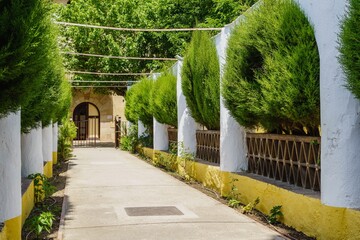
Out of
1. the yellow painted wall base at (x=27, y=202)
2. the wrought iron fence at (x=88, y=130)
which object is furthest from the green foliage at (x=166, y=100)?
the wrought iron fence at (x=88, y=130)

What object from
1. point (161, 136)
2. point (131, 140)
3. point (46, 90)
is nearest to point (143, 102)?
point (161, 136)

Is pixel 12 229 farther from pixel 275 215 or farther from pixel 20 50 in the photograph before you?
pixel 275 215

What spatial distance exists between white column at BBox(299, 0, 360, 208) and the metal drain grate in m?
3.25

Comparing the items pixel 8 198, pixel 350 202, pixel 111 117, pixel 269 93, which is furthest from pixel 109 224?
pixel 111 117

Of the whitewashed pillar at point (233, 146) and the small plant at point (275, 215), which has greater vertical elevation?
the whitewashed pillar at point (233, 146)

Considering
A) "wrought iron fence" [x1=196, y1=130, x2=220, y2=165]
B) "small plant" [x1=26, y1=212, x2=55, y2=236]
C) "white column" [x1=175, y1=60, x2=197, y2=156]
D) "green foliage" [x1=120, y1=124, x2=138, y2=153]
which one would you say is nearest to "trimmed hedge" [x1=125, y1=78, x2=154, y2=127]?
"green foliage" [x1=120, y1=124, x2=138, y2=153]

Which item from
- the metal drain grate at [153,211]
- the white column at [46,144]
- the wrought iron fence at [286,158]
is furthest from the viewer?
the white column at [46,144]

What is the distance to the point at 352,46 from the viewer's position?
5383 millimetres

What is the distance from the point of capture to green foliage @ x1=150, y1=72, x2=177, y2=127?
53.7ft

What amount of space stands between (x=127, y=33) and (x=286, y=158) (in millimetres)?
21960

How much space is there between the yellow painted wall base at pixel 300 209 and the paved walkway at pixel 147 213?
15.8 inches

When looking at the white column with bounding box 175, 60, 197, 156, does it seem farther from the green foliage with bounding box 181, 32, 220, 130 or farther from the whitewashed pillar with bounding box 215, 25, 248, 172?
the whitewashed pillar with bounding box 215, 25, 248, 172

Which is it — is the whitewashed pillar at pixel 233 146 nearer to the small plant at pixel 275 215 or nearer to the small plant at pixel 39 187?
the small plant at pixel 275 215

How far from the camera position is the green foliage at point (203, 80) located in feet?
38.4
